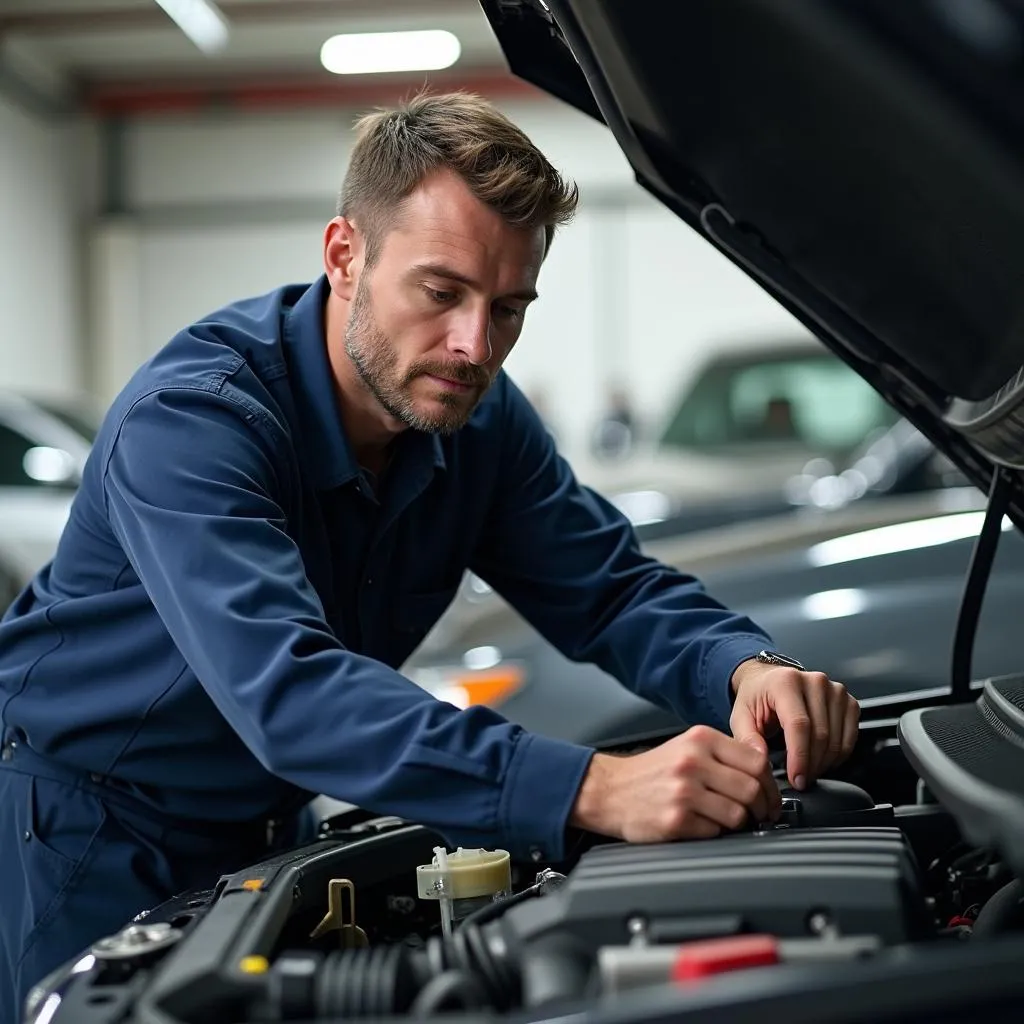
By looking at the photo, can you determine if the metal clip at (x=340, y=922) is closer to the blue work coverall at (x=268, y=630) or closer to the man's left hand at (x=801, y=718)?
the blue work coverall at (x=268, y=630)

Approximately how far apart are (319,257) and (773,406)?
7072mm

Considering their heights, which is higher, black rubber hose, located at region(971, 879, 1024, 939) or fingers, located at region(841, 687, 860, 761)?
fingers, located at region(841, 687, 860, 761)

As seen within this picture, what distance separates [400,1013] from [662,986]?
0.66 ft

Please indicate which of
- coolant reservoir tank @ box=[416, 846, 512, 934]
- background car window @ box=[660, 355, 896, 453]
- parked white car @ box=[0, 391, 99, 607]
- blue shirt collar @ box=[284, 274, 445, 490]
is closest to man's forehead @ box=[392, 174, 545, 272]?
blue shirt collar @ box=[284, 274, 445, 490]

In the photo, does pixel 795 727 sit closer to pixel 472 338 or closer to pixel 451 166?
pixel 472 338

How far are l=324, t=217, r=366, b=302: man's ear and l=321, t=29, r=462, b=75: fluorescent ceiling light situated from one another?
33.1 ft

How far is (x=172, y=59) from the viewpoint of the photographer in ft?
40.2

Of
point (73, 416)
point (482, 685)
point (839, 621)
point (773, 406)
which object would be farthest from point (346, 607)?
point (73, 416)

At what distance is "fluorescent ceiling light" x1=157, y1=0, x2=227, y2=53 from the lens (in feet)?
32.1

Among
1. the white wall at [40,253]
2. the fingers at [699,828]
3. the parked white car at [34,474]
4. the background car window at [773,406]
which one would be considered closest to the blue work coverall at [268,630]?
the fingers at [699,828]

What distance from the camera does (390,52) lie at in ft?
38.5

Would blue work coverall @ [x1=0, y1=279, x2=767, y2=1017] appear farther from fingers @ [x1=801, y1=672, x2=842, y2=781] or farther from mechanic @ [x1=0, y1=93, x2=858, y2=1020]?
fingers @ [x1=801, y1=672, x2=842, y2=781]

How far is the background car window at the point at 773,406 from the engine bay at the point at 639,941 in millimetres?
4877

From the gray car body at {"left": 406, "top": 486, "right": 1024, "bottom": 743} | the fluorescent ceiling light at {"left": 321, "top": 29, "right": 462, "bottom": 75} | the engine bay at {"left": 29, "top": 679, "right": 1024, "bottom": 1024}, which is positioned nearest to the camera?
the engine bay at {"left": 29, "top": 679, "right": 1024, "bottom": 1024}
